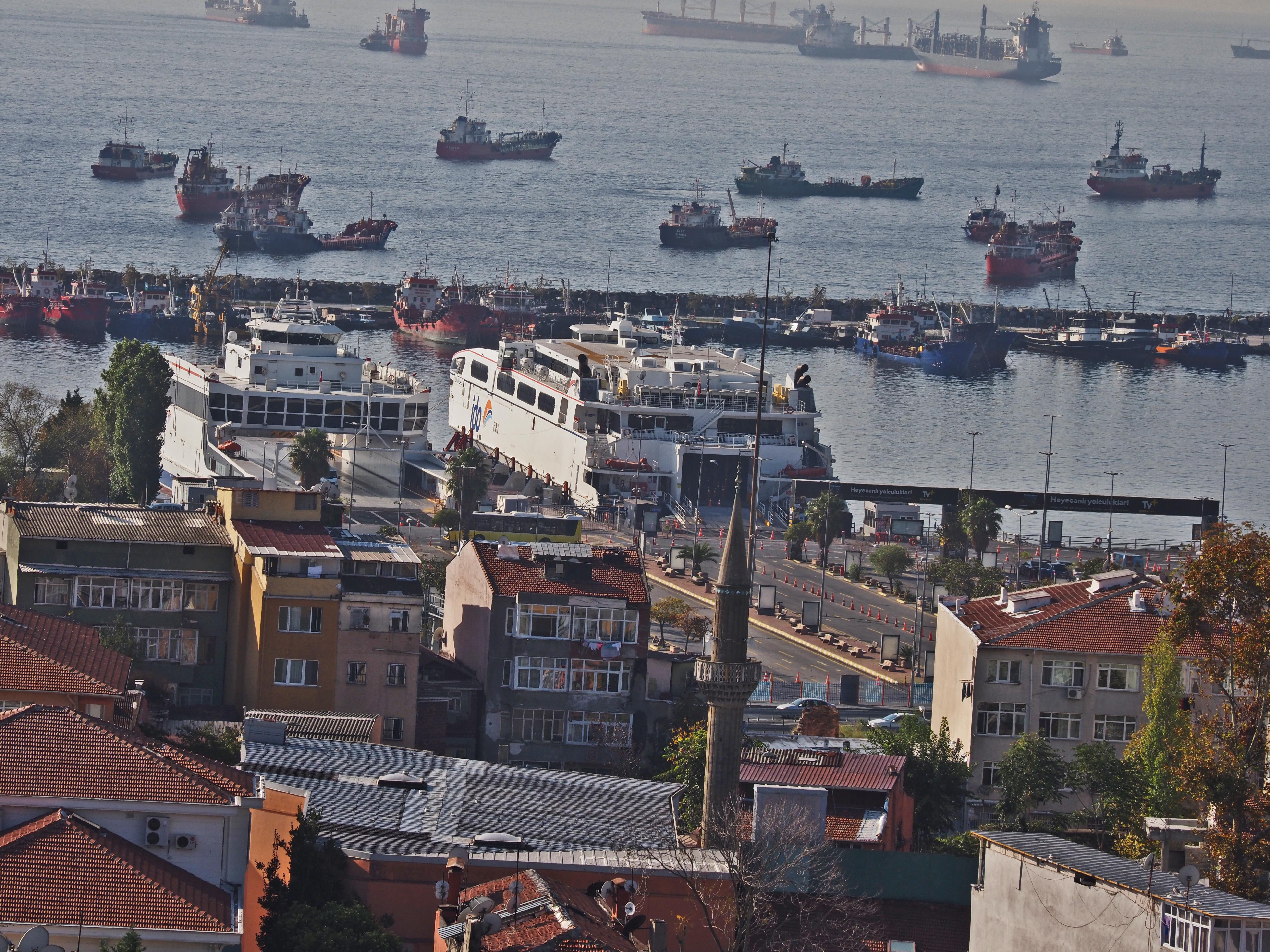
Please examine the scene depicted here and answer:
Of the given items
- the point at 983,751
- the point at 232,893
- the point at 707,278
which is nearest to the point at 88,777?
the point at 232,893

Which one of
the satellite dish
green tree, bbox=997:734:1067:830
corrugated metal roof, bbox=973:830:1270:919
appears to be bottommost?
green tree, bbox=997:734:1067:830

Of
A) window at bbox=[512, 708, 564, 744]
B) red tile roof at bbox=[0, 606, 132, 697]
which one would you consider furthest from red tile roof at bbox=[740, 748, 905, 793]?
red tile roof at bbox=[0, 606, 132, 697]

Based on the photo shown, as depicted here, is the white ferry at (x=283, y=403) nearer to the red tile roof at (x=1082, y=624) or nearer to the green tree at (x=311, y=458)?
the green tree at (x=311, y=458)

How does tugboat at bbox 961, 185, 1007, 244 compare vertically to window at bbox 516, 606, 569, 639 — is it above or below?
above

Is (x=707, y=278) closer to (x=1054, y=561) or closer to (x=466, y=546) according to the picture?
(x=1054, y=561)

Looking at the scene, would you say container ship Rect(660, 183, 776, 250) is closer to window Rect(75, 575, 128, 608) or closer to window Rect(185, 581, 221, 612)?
window Rect(185, 581, 221, 612)

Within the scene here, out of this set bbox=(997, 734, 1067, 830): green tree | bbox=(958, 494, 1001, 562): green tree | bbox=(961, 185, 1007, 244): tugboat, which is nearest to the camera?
bbox=(997, 734, 1067, 830): green tree

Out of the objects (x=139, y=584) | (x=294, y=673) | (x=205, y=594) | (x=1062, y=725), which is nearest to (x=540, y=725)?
(x=294, y=673)
